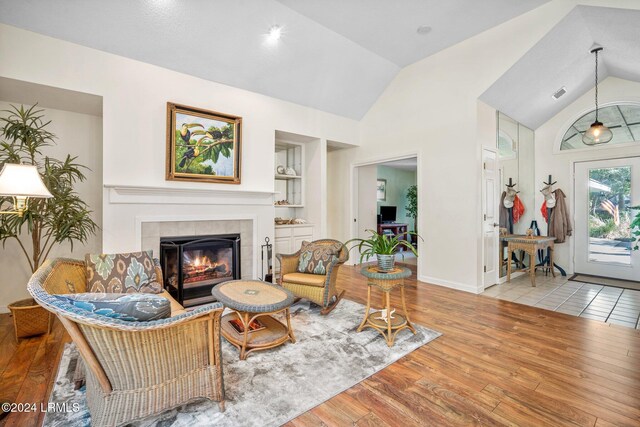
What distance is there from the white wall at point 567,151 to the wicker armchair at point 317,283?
4.72m

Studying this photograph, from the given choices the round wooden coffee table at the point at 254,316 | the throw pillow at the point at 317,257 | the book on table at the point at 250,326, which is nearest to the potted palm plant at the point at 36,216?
the round wooden coffee table at the point at 254,316

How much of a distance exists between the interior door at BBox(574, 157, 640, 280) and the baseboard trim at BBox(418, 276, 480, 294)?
2.76 m

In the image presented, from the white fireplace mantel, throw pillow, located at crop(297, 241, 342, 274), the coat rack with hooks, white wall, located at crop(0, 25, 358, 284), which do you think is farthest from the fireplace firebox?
the coat rack with hooks

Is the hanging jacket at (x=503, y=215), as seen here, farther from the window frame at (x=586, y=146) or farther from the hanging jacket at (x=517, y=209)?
the window frame at (x=586, y=146)

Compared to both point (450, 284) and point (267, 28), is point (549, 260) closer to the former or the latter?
point (450, 284)

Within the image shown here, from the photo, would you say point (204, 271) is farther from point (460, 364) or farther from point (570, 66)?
point (570, 66)

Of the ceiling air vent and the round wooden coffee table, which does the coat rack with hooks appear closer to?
the ceiling air vent

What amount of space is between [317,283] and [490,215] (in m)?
3.12

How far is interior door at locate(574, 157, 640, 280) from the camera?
15.7 ft

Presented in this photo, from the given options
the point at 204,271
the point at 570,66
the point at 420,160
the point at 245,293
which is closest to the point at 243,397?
the point at 245,293

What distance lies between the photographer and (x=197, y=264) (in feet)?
13.2

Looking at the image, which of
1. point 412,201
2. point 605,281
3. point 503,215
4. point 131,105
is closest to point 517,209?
point 503,215

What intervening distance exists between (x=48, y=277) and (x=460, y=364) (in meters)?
3.09

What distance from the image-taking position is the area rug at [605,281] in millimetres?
4563
